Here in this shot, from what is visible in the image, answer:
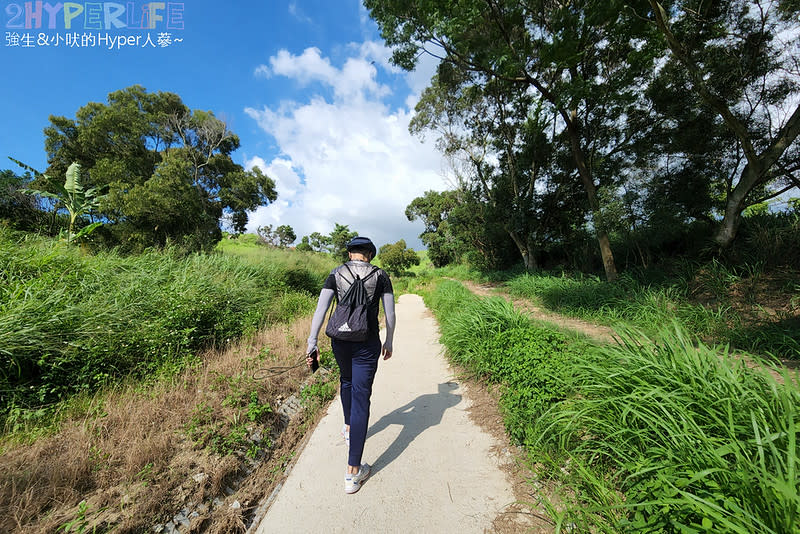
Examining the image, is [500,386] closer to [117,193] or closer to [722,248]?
[722,248]

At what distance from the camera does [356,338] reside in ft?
6.04

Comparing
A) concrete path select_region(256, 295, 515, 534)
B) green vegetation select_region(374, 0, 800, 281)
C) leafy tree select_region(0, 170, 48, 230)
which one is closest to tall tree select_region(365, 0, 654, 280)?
green vegetation select_region(374, 0, 800, 281)

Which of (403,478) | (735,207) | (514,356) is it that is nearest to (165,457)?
(403,478)

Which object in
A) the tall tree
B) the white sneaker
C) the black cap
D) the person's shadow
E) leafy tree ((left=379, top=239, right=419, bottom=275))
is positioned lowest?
the person's shadow

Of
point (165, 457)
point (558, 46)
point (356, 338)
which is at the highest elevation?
point (558, 46)

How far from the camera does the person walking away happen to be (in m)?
1.84

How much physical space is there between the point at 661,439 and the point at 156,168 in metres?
12.8

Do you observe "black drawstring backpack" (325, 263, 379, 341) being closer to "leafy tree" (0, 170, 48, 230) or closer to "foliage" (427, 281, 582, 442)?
"foliage" (427, 281, 582, 442)

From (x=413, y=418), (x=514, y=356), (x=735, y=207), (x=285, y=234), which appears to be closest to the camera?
(x=413, y=418)

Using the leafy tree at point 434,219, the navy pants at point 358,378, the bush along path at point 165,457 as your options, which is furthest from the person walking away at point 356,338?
the leafy tree at point 434,219

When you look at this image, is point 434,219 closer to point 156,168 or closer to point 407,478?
point 156,168

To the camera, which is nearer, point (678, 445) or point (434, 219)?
point (678, 445)

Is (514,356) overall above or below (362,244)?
below

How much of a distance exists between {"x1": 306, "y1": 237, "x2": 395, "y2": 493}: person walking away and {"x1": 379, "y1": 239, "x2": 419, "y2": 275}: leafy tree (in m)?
18.2
